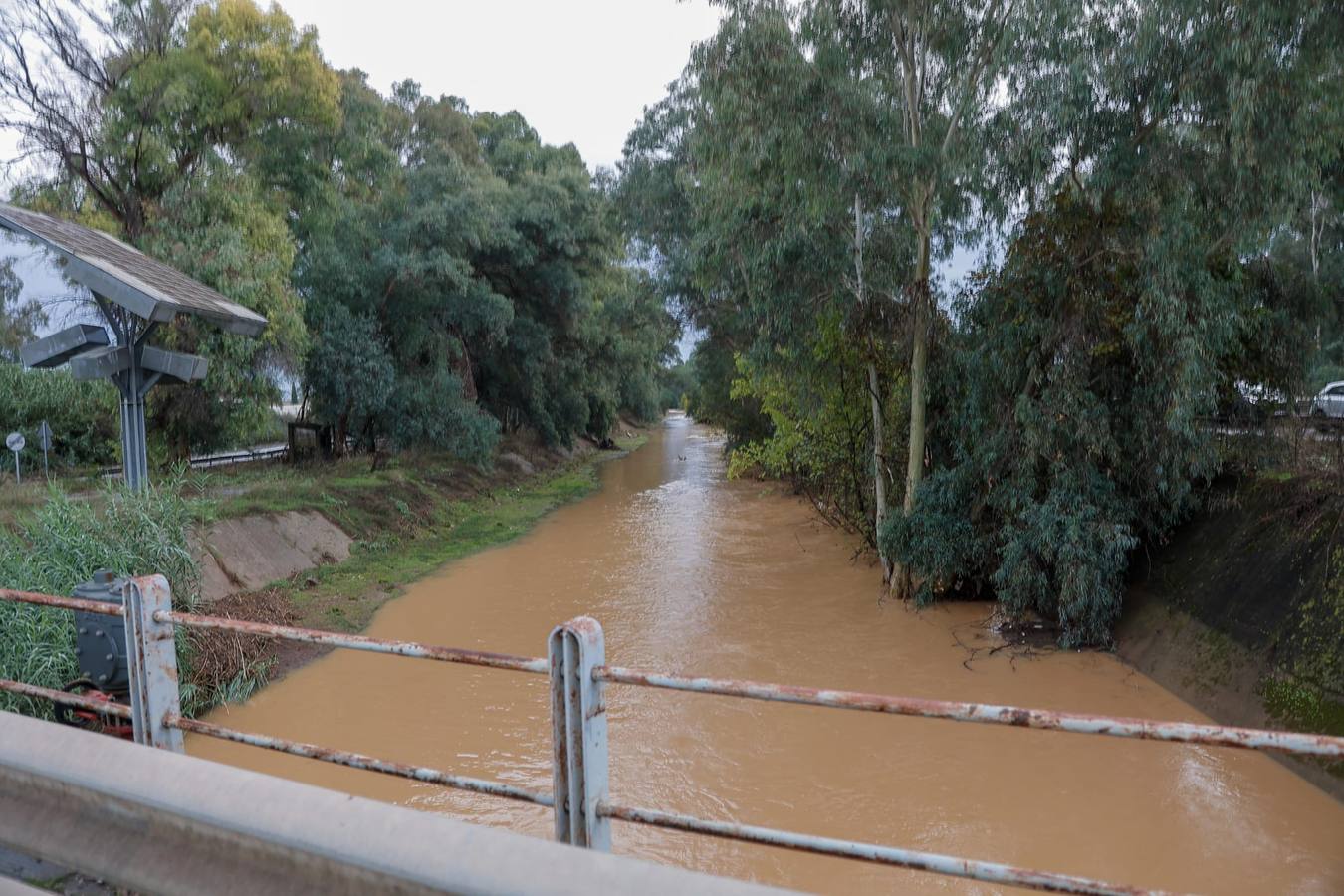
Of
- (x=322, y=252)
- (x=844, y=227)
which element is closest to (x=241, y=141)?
(x=322, y=252)

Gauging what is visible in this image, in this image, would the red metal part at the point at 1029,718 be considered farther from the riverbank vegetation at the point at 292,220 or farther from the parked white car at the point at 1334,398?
the parked white car at the point at 1334,398

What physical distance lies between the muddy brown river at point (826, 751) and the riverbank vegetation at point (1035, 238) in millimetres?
1483

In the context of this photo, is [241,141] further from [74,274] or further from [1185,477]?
[1185,477]

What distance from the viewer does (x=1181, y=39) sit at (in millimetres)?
8859

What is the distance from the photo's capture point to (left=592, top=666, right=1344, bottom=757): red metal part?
6.29 ft

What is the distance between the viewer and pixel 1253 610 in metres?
8.12

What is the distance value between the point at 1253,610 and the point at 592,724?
25.6 ft

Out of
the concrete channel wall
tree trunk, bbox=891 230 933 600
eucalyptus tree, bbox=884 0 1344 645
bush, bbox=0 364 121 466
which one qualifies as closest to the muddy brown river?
tree trunk, bbox=891 230 933 600

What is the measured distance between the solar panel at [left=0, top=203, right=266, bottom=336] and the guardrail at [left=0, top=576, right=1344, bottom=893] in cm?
478

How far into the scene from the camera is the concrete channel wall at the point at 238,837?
2062 mm

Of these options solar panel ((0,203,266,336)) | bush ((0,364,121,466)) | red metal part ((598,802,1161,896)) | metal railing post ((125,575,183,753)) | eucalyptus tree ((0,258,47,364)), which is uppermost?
eucalyptus tree ((0,258,47,364))

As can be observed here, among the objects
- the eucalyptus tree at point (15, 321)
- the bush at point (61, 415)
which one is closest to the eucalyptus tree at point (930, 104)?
the bush at point (61, 415)

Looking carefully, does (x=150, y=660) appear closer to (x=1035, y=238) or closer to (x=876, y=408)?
(x=1035, y=238)

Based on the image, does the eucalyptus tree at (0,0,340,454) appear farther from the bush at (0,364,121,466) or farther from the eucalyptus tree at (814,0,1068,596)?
the eucalyptus tree at (814,0,1068,596)
